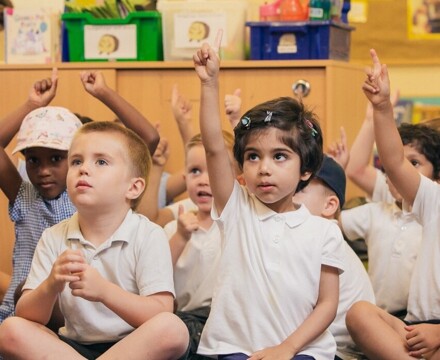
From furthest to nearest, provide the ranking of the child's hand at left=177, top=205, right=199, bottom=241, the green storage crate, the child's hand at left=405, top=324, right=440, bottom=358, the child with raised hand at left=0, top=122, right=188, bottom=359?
the green storage crate < the child's hand at left=177, top=205, right=199, bottom=241 < the child's hand at left=405, top=324, right=440, bottom=358 < the child with raised hand at left=0, top=122, right=188, bottom=359

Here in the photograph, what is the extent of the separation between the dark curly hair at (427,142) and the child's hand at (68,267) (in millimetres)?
1082

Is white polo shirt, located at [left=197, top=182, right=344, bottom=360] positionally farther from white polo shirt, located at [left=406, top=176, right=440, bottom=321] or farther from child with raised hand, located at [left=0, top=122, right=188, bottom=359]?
white polo shirt, located at [left=406, top=176, right=440, bottom=321]

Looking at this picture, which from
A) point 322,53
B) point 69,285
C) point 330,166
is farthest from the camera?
point 322,53

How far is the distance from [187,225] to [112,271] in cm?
39

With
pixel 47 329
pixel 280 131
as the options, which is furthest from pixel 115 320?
pixel 280 131

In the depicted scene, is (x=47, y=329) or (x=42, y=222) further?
(x=42, y=222)

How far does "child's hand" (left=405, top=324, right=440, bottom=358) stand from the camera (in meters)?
2.21

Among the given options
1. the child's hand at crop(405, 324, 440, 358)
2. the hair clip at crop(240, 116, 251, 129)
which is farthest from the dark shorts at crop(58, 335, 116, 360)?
the child's hand at crop(405, 324, 440, 358)

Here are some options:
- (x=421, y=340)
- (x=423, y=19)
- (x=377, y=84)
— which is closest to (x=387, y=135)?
(x=377, y=84)

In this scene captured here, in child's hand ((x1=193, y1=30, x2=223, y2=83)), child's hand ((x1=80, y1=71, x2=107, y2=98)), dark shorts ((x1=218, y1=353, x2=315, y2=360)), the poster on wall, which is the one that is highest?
the poster on wall

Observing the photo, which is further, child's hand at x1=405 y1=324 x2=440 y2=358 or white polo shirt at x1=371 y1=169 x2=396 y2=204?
white polo shirt at x1=371 y1=169 x2=396 y2=204

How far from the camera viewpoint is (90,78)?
2.63 metres

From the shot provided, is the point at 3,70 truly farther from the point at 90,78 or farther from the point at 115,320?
the point at 115,320

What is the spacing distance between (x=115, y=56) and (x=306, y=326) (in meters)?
1.63
